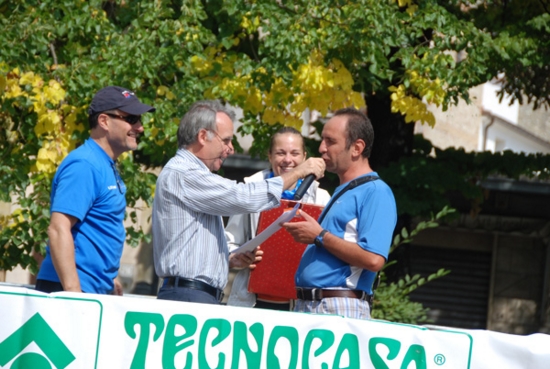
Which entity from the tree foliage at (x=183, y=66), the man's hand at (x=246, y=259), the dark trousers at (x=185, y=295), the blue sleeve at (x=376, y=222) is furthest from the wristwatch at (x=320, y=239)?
the tree foliage at (x=183, y=66)

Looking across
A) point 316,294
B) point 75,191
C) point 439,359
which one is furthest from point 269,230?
point 439,359

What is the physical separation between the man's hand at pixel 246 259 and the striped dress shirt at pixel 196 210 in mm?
497

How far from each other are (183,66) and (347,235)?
11.4 feet

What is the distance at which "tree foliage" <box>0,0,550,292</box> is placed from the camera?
7012 mm

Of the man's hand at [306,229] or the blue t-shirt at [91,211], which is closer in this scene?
the blue t-shirt at [91,211]

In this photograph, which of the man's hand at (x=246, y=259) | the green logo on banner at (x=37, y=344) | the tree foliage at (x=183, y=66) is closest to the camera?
the green logo on banner at (x=37, y=344)

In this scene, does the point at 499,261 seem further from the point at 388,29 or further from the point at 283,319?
the point at 283,319

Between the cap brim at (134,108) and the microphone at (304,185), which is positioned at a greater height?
the cap brim at (134,108)

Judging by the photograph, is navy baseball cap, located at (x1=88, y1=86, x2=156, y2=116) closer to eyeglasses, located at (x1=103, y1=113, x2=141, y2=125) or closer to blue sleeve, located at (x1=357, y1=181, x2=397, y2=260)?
eyeglasses, located at (x1=103, y1=113, x2=141, y2=125)

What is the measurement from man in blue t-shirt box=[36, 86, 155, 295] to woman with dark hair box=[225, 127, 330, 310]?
0.88 m

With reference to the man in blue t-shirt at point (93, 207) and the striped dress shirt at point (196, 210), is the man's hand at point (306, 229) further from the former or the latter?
the man in blue t-shirt at point (93, 207)

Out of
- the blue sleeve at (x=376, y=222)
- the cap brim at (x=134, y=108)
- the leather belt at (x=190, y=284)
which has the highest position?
the cap brim at (x=134, y=108)

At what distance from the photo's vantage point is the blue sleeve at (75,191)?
418 cm

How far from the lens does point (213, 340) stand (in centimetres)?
388
